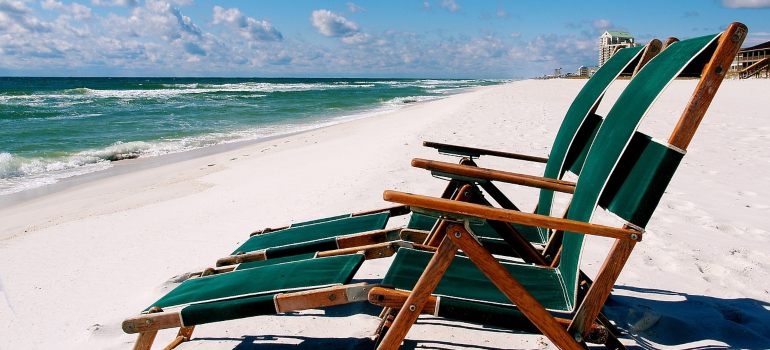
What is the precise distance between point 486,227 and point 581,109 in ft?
2.78

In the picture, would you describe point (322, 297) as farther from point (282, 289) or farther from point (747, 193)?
point (747, 193)

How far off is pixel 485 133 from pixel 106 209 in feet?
20.1

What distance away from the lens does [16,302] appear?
3.38m

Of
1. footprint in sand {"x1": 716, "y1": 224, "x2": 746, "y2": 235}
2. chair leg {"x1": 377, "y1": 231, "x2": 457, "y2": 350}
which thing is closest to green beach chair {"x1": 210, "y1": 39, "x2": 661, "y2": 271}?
chair leg {"x1": 377, "y1": 231, "x2": 457, "y2": 350}

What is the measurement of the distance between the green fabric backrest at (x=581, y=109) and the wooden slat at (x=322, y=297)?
1.37 metres

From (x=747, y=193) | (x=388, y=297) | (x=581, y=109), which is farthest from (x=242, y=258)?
(x=747, y=193)

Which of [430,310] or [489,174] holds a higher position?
[489,174]

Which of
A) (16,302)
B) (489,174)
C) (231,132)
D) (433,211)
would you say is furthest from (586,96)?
(231,132)

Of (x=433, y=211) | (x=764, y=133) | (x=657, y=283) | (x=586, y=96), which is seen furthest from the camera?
(x=764, y=133)

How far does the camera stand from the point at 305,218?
4.82 m

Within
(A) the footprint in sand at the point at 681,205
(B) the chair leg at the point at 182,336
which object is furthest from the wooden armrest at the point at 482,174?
(A) the footprint in sand at the point at 681,205

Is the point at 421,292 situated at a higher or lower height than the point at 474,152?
lower

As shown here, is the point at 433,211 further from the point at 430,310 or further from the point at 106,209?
the point at 106,209

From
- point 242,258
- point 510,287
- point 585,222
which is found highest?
point 585,222
